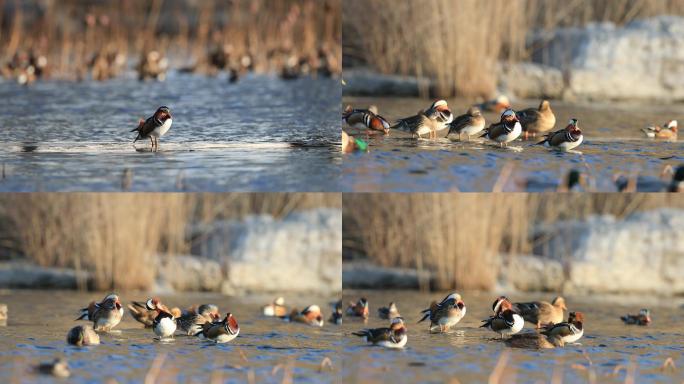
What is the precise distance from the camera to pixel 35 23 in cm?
2477

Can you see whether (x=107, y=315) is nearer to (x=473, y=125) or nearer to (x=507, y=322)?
(x=507, y=322)

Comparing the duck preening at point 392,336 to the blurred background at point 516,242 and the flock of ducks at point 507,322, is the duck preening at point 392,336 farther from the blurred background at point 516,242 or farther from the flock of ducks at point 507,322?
the blurred background at point 516,242

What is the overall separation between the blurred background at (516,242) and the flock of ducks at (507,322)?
64.8 inches

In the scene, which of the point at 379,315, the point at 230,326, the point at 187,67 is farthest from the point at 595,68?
the point at 230,326

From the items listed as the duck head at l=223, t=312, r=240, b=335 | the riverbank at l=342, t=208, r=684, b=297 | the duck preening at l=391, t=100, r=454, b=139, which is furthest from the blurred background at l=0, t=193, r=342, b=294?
the duck head at l=223, t=312, r=240, b=335

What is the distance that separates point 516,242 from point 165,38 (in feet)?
37.8

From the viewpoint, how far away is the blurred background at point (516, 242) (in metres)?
13.9

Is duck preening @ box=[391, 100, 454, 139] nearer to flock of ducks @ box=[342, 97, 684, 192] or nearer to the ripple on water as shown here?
flock of ducks @ box=[342, 97, 684, 192]

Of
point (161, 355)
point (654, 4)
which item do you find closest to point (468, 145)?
point (161, 355)

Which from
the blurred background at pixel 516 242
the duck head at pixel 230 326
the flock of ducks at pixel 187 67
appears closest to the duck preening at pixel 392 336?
the duck head at pixel 230 326

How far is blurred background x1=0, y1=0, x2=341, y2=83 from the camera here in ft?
62.8

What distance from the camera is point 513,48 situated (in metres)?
17.3

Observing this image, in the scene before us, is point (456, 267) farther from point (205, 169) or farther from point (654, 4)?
point (654, 4)

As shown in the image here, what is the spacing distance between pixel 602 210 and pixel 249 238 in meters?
4.85
